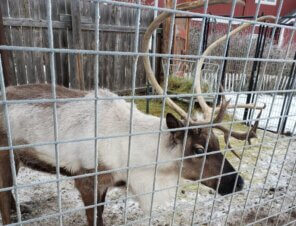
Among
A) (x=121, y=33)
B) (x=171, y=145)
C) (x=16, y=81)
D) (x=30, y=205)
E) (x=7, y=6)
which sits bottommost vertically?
(x=30, y=205)

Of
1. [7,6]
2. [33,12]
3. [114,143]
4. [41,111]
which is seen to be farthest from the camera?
[33,12]

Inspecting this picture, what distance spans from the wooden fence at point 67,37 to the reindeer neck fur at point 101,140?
2244 mm

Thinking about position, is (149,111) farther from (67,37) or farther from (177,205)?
(177,205)

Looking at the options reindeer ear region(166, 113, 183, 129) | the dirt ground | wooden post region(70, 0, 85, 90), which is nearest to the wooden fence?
wooden post region(70, 0, 85, 90)

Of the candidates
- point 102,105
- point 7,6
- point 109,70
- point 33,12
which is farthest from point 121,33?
point 102,105

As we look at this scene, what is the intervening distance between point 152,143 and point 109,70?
4.01m

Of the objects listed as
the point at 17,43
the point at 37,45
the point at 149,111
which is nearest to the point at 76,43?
the point at 37,45

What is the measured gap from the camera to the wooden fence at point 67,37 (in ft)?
13.9

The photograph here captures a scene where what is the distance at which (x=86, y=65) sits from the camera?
513cm

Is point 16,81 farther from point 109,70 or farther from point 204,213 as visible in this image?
point 204,213

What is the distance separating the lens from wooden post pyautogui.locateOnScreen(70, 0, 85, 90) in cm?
453

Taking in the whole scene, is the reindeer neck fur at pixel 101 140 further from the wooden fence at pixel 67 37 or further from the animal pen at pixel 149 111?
the wooden fence at pixel 67 37

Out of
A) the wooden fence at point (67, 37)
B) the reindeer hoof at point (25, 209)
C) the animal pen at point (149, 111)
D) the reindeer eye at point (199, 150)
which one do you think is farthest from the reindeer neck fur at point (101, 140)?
the wooden fence at point (67, 37)

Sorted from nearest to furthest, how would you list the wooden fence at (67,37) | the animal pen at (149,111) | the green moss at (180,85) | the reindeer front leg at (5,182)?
the animal pen at (149,111), the reindeer front leg at (5,182), the wooden fence at (67,37), the green moss at (180,85)
